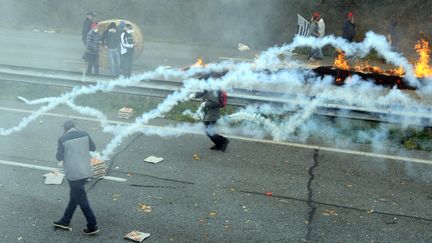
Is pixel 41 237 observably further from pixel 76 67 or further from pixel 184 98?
pixel 76 67

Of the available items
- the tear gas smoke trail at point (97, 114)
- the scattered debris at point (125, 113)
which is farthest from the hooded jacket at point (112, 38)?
the scattered debris at point (125, 113)

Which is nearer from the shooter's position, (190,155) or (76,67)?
(190,155)

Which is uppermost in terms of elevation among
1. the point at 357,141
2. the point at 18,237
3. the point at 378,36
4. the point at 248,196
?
the point at 378,36

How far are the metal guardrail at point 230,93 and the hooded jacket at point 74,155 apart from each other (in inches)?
219

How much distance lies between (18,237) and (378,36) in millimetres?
16452

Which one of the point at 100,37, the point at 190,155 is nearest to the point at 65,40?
the point at 100,37

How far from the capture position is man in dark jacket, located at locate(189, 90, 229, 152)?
10.8 m

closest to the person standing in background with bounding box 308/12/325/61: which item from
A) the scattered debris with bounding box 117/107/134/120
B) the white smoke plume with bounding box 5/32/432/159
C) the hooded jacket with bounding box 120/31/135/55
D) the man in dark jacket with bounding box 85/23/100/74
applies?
the white smoke plume with bounding box 5/32/432/159

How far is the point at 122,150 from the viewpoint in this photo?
10750 mm

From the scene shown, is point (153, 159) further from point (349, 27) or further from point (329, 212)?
point (349, 27)

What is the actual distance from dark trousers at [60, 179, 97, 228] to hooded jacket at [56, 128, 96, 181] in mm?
107

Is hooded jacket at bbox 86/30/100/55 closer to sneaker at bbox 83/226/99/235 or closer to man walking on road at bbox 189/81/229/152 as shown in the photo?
man walking on road at bbox 189/81/229/152

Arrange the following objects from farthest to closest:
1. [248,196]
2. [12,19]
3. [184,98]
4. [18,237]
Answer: [12,19] < [184,98] < [248,196] < [18,237]

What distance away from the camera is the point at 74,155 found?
7598 mm
